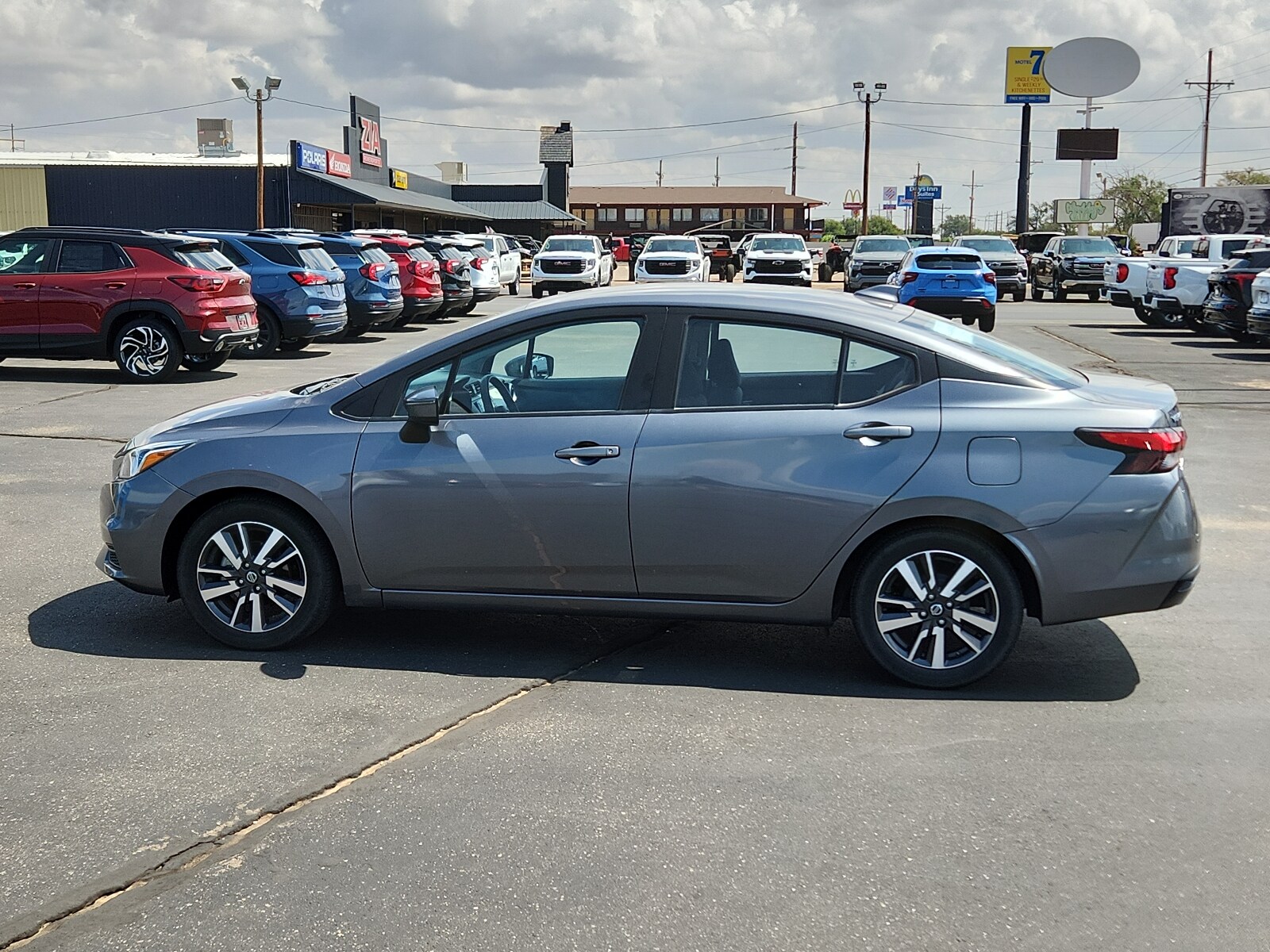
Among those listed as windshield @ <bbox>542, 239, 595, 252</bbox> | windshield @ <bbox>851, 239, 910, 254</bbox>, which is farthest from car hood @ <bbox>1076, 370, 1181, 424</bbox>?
windshield @ <bbox>851, 239, 910, 254</bbox>

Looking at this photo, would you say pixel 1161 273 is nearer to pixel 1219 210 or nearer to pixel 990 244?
pixel 990 244

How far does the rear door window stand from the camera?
15.7m

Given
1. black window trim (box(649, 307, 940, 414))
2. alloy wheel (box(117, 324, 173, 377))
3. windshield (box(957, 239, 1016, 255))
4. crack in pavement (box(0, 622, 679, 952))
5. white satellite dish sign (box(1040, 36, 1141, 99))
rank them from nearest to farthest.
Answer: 1. crack in pavement (box(0, 622, 679, 952))
2. black window trim (box(649, 307, 940, 414))
3. alloy wheel (box(117, 324, 173, 377))
4. windshield (box(957, 239, 1016, 255))
5. white satellite dish sign (box(1040, 36, 1141, 99))

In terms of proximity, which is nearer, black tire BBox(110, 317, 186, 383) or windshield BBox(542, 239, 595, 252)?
black tire BBox(110, 317, 186, 383)

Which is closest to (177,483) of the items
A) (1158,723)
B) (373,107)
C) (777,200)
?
(1158,723)

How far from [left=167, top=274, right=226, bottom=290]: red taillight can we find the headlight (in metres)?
10.5

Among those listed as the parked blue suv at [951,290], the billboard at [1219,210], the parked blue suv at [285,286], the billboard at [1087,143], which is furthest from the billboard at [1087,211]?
the parked blue suv at [285,286]

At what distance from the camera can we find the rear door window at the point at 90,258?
51.4 ft

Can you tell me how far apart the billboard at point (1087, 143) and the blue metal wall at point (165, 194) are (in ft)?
155

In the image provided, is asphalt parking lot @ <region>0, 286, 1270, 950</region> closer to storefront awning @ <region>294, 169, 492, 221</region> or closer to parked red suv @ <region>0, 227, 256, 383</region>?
parked red suv @ <region>0, 227, 256, 383</region>

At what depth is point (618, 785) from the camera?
168 inches

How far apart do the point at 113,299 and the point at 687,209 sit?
110 metres

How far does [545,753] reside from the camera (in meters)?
4.51

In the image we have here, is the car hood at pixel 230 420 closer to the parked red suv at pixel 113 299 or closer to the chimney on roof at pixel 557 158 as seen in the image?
the parked red suv at pixel 113 299
